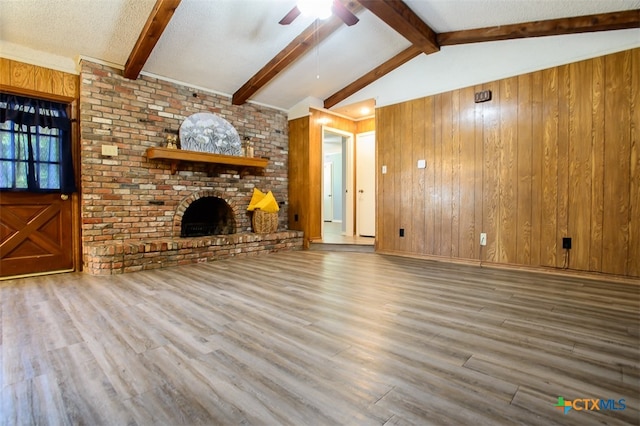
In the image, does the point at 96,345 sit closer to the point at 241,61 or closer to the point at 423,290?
the point at 423,290

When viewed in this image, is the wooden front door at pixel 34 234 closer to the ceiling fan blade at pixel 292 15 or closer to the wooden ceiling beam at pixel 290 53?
the wooden ceiling beam at pixel 290 53

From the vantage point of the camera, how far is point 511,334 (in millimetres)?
1982

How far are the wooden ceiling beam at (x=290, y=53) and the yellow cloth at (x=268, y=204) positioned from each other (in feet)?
5.43

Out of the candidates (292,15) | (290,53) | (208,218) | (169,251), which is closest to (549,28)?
(292,15)

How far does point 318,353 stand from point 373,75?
472 centimetres

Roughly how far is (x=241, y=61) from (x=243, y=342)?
4.02m

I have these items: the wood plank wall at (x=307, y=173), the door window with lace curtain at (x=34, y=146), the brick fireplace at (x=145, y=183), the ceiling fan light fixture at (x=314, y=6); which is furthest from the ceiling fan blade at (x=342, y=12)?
the door window with lace curtain at (x=34, y=146)

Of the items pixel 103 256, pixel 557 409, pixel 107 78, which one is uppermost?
pixel 107 78

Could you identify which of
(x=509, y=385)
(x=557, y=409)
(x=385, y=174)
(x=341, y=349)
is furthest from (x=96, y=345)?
(x=385, y=174)

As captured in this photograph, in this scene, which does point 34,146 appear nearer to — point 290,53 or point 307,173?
point 290,53

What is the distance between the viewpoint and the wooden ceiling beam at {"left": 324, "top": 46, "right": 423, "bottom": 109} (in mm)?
4754

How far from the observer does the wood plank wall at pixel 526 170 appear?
336 cm

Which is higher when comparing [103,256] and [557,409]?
[103,256]

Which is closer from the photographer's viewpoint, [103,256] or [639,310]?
[639,310]
